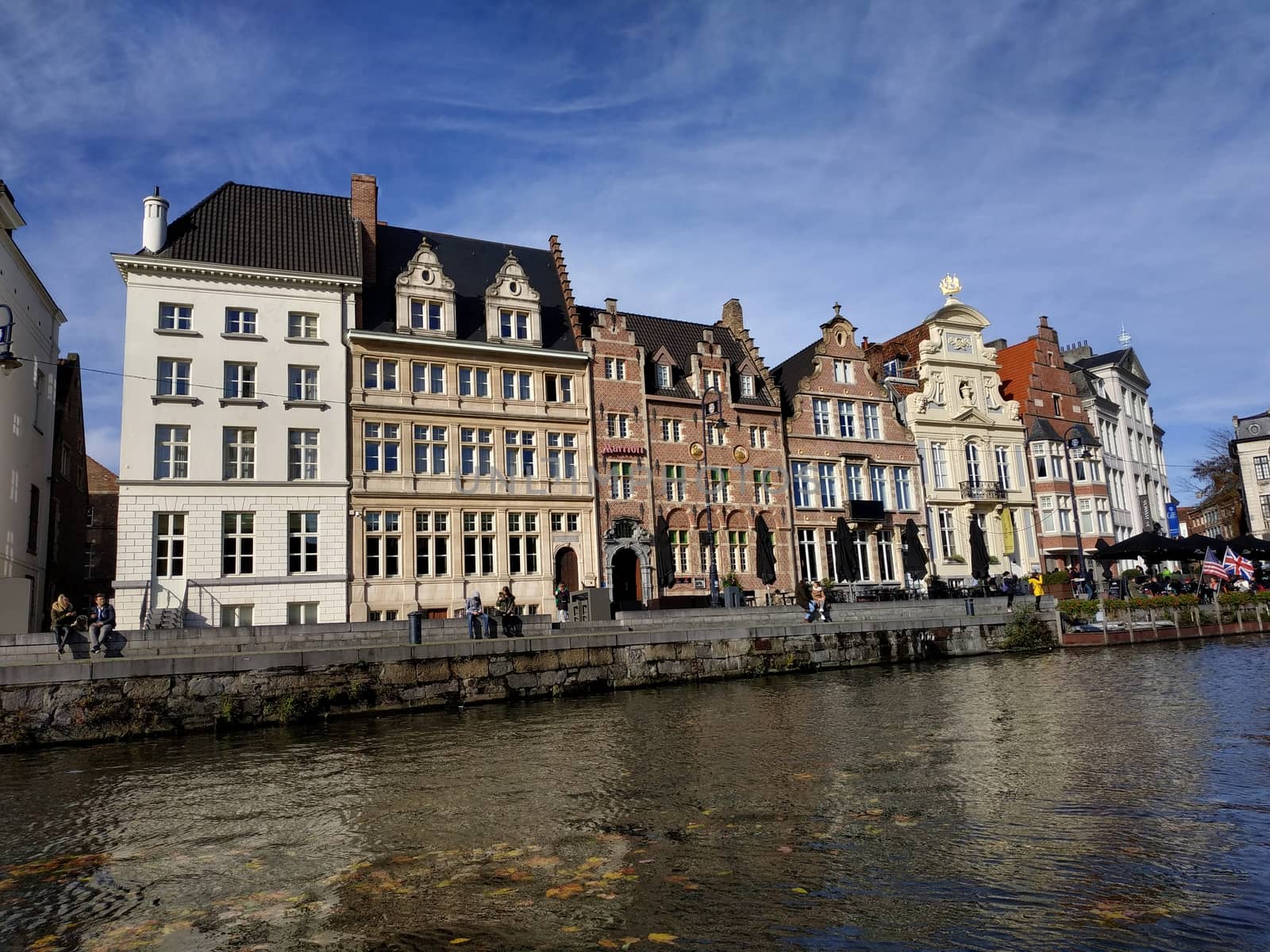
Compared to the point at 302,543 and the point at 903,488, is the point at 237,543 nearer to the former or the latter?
the point at 302,543

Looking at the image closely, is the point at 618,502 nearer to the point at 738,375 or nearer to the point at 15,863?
the point at 738,375

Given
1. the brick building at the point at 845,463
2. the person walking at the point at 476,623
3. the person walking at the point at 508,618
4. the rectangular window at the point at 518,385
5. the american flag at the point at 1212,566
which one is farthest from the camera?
the brick building at the point at 845,463

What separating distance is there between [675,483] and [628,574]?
4.46m

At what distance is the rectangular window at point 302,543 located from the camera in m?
29.7

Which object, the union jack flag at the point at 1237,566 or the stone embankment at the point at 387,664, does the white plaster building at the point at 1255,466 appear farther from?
the stone embankment at the point at 387,664

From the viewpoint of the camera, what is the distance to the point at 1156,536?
33406 millimetres

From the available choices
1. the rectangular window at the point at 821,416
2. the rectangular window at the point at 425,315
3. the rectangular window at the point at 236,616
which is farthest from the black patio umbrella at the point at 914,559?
the rectangular window at the point at 236,616

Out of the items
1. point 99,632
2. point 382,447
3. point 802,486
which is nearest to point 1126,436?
point 802,486

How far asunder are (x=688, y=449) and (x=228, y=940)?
3252cm

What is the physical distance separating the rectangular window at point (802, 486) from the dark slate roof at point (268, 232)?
20.8 metres

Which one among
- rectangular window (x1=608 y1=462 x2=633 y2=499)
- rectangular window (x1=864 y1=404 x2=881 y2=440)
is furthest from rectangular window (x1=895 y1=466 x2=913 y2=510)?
rectangular window (x1=608 y1=462 x2=633 y2=499)

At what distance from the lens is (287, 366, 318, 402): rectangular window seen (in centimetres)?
3081

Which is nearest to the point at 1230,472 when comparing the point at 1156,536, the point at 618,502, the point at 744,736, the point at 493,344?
the point at 1156,536

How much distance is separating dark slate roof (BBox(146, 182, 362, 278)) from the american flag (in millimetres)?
34680
